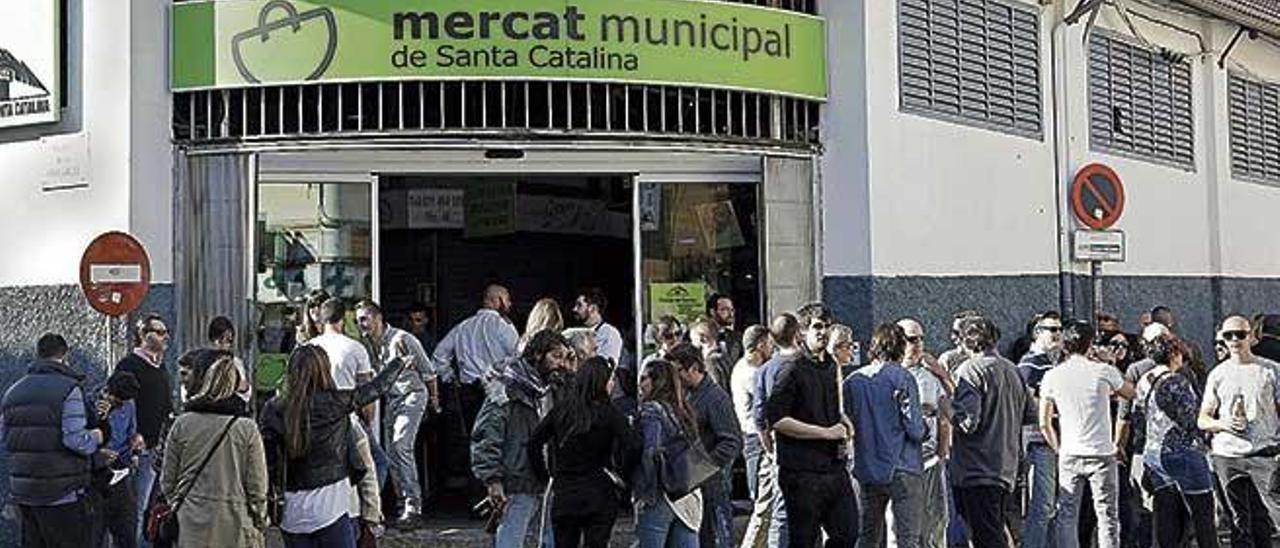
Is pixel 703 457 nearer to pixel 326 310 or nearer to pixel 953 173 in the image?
pixel 326 310

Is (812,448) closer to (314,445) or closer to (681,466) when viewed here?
(681,466)

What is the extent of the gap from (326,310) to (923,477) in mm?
4403

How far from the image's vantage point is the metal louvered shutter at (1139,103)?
57.2 feet

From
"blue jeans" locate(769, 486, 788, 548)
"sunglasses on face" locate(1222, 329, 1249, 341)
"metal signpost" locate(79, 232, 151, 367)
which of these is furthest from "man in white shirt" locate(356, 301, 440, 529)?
"sunglasses on face" locate(1222, 329, 1249, 341)

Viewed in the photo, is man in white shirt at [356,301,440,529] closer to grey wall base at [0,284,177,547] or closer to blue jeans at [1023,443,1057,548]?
grey wall base at [0,284,177,547]

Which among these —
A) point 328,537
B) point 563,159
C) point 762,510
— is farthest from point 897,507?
point 563,159

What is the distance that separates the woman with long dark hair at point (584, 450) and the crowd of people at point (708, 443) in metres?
0.01

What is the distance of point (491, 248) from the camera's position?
669 inches

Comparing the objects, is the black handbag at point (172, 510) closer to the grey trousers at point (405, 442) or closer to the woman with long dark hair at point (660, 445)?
the woman with long dark hair at point (660, 445)

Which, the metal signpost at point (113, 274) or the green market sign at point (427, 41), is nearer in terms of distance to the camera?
the metal signpost at point (113, 274)

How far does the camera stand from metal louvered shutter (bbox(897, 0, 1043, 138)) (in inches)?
593

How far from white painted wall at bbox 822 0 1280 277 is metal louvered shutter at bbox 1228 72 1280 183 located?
28 centimetres

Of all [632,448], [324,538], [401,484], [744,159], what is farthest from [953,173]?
[324,538]

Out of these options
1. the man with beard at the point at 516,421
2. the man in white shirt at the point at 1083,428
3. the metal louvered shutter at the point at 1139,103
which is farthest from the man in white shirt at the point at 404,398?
the metal louvered shutter at the point at 1139,103
